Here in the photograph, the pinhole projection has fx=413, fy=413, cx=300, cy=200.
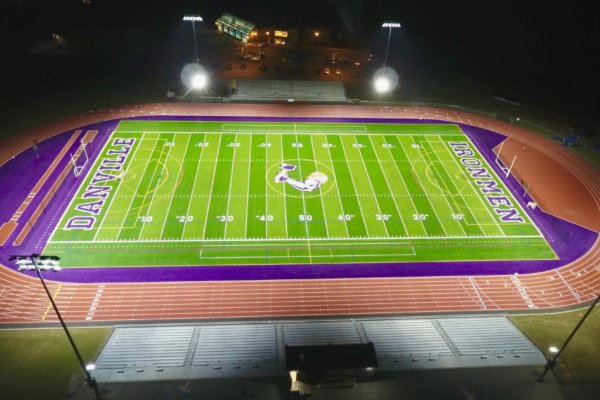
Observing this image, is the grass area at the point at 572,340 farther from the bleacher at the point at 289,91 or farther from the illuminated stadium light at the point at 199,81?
the illuminated stadium light at the point at 199,81

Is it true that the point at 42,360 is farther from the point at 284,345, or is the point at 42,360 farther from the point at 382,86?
the point at 382,86

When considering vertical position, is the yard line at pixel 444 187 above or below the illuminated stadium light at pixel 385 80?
below

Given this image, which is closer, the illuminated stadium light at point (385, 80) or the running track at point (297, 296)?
the running track at point (297, 296)

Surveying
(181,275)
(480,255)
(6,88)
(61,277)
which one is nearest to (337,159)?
(480,255)

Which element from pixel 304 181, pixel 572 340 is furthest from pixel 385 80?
pixel 572 340

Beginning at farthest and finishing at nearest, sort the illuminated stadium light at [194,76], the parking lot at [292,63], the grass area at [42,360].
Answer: the parking lot at [292,63] < the illuminated stadium light at [194,76] < the grass area at [42,360]

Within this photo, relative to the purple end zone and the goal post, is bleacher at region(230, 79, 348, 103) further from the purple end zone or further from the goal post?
the purple end zone

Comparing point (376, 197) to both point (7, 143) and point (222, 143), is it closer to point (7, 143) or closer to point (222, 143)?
point (222, 143)

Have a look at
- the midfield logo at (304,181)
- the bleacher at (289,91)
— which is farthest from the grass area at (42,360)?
the bleacher at (289,91)
